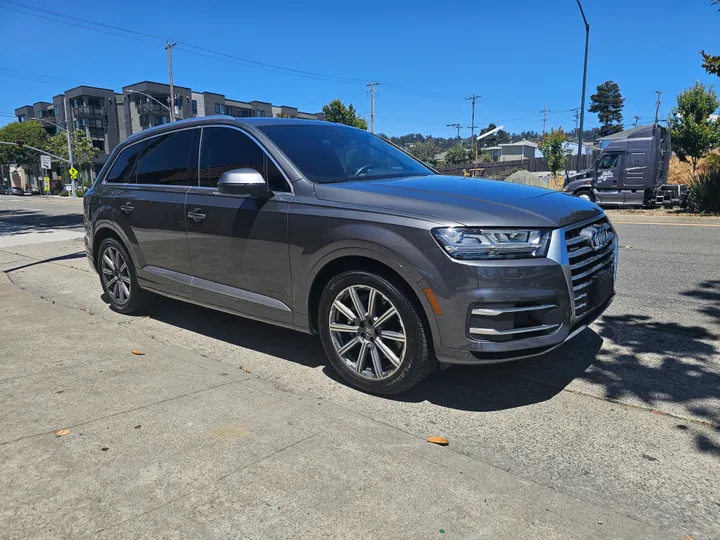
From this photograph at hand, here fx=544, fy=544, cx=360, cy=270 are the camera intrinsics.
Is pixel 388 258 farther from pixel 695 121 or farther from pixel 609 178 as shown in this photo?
pixel 695 121

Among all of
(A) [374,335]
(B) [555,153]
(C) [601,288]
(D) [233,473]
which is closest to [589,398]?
(C) [601,288]

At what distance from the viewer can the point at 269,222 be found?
3.85 metres

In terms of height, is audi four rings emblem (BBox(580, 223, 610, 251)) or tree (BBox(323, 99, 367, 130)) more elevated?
tree (BBox(323, 99, 367, 130))

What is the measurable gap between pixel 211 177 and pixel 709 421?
3825mm

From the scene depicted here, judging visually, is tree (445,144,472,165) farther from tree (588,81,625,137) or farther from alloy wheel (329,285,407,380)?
alloy wheel (329,285,407,380)

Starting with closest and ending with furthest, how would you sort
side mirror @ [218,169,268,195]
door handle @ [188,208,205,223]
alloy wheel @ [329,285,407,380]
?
alloy wheel @ [329,285,407,380] → side mirror @ [218,169,268,195] → door handle @ [188,208,205,223]

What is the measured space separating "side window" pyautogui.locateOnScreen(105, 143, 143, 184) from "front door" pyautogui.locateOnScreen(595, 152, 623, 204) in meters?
19.0

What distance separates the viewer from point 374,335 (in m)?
3.44

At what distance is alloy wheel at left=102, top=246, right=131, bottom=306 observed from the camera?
5527 millimetres

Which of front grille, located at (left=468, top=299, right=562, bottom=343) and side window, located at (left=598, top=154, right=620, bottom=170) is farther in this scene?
side window, located at (left=598, top=154, right=620, bottom=170)

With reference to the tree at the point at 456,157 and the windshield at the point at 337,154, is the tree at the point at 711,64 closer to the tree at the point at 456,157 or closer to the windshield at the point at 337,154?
the windshield at the point at 337,154

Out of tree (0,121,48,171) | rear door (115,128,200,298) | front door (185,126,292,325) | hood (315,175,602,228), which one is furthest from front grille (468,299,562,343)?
tree (0,121,48,171)

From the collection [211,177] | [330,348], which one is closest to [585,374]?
[330,348]

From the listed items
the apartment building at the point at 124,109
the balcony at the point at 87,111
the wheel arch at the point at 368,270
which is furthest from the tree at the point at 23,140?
the wheel arch at the point at 368,270
